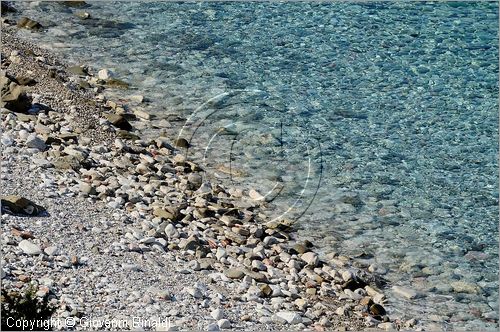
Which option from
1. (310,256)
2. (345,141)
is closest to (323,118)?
(345,141)

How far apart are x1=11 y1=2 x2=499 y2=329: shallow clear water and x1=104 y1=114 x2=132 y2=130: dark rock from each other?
1.73 ft

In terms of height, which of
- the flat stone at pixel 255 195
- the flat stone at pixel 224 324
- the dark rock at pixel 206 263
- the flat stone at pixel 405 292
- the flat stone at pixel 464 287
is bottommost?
the flat stone at pixel 464 287

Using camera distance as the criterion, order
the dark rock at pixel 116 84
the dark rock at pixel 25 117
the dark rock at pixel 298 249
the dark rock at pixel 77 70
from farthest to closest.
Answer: the dark rock at pixel 77 70 → the dark rock at pixel 116 84 → the dark rock at pixel 25 117 → the dark rock at pixel 298 249

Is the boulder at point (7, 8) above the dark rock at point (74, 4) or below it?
above

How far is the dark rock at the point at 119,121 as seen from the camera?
37.4ft

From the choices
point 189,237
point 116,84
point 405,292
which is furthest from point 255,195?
point 116,84

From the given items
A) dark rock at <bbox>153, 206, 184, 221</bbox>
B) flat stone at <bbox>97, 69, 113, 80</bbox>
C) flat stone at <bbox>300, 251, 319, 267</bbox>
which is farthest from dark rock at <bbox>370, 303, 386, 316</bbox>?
flat stone at <bbox>97, 69, 113, 80</bbox>

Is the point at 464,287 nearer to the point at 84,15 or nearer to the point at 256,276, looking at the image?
the point at 256,276

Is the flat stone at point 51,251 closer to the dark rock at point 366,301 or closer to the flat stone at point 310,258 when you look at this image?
the flat stone at point 310,258

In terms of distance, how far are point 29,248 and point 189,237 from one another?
1778 mm

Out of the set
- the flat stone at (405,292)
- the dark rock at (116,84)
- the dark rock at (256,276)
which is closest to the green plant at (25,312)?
the dark rock at (256,276)

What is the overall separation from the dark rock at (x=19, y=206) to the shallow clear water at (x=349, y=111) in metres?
2.93

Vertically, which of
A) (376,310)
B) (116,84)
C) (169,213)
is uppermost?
(116,84)

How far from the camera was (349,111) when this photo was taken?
12875mm
